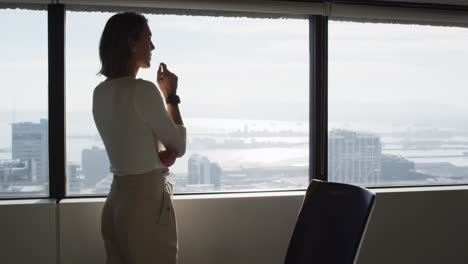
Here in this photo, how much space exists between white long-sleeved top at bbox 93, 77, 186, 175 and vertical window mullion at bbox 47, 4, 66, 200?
0.88m

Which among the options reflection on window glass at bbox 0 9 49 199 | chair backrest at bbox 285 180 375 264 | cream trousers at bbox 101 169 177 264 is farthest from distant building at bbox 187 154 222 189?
chair backrest at bbox 285 180 375 264

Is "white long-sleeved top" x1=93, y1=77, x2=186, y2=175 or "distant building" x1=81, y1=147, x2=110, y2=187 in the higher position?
"white long-sleeved top" x1=93, y1=77, x2=186, y2=175

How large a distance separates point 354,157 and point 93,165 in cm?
157

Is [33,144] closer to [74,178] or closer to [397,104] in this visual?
[74,178]

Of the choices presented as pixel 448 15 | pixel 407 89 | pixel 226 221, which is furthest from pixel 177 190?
pixel 448 15

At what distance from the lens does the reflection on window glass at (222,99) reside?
2.93 meters

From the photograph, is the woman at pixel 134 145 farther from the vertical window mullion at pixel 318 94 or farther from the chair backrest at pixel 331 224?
the vertical window mullion at pixel 318 94

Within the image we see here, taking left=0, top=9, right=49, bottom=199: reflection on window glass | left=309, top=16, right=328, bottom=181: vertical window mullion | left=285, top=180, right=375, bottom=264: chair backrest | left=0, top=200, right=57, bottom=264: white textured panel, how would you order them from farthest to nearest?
left=309, top=16, right=328, bottom=181: vertical window mullion, left=0, top=9, right=49, bottom=199: reflection on window glass, left=0, top=200, right=57, bottom=264: white textured panel, left=285, top=180, right=375, bottom=264: chair backrest

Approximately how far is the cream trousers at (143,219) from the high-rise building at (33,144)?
94cm

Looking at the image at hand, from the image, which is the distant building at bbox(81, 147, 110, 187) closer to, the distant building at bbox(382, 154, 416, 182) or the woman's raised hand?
the woman's raised hand

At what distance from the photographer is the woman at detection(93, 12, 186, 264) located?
6.61 ft

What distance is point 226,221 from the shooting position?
296 centimetres

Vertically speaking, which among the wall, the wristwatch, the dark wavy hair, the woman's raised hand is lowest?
the wall

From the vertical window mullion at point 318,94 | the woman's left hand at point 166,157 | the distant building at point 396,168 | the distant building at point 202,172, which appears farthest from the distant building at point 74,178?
the distant building at point 396,168
